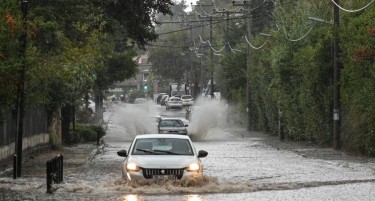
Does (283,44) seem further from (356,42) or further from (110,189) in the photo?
(110,189)

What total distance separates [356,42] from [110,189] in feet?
56.3

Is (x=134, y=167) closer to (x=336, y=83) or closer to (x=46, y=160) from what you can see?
(x=46, y=160)

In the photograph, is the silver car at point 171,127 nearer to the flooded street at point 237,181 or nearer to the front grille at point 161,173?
the flooded street at point 237,181

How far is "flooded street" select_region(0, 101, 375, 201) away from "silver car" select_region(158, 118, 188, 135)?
6.50m

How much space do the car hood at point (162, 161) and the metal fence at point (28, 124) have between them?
6530mm

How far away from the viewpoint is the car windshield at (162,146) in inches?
879

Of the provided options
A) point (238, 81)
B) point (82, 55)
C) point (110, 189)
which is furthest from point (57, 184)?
point (238, 81)

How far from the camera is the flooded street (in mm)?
20750

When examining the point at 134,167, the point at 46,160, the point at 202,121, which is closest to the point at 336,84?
the point at 46,160

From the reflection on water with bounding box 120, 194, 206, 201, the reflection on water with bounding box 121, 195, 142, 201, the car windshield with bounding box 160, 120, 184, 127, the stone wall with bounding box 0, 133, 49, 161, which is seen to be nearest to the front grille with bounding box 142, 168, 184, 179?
the reflection on water with bounding box 120, 194, 206, 201

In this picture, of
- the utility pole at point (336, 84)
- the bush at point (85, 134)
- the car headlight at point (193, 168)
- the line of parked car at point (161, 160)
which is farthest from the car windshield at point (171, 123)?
the car headlight at point (193, 168)

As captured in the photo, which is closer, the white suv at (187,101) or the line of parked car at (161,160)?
the line of parked car at (161,160)

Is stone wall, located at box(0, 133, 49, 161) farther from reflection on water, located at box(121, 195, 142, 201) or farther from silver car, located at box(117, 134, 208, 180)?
reflection on water, located at box(121, 195, 142, 201)

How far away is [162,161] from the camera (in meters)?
21.4
